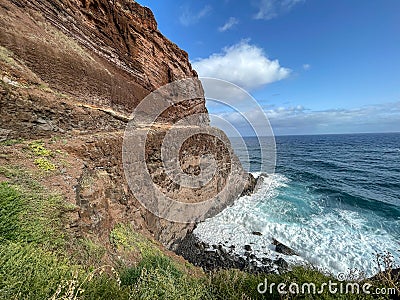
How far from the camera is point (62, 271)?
316 cm

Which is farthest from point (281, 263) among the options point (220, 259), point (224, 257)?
point (220, 259)

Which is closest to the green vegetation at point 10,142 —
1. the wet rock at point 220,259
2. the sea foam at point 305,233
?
the wet rock at point 220,259

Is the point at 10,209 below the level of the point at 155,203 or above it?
above

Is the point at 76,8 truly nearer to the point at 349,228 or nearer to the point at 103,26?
the point at 103,26

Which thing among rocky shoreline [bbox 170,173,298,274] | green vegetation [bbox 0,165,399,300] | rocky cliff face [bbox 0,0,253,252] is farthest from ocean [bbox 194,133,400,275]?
green vegetation [bbox 0,165,399,300]

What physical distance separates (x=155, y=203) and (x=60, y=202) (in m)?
8.09

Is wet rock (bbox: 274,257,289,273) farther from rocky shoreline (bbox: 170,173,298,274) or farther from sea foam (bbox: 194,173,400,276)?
sea foam (bbox: 194,173,400,276)

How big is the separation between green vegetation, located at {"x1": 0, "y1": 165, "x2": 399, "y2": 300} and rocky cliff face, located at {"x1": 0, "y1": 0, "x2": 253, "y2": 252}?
73 cm

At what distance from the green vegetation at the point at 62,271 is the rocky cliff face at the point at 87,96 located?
0.73 m

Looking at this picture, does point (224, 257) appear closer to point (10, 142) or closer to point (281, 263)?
point (281, 263)

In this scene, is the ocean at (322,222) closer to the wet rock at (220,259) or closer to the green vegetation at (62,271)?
the wet rock at (220,259)

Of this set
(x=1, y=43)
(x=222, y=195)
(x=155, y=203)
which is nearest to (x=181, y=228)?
(x=155, y=203)

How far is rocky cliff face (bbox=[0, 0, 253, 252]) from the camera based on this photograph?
7570 mm

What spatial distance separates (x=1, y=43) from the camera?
10.1 m
